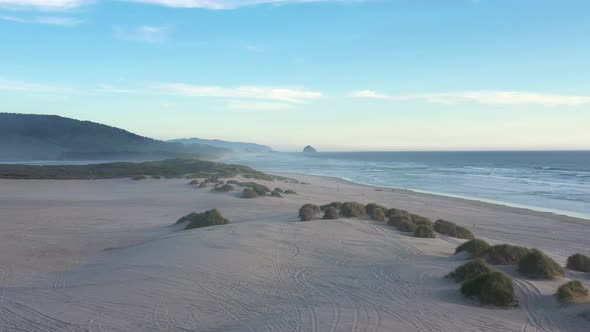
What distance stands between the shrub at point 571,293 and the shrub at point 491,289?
0.78 m

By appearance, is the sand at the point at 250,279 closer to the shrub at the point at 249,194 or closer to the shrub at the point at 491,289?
the shrub at the point at 491,289

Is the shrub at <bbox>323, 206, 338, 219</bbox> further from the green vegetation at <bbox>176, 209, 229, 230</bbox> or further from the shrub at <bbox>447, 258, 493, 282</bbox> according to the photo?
the shrub at <bbox>447, 258, 493, 282</bbox>

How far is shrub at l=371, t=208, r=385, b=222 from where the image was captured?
18.0m

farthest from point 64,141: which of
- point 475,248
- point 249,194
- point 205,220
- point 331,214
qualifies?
point 475,248

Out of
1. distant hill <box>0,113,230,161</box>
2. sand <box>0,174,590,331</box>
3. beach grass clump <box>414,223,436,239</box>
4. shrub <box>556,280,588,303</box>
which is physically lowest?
sand <box>0,174,590,331</box>

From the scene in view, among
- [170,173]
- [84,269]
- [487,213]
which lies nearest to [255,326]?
[84,269]

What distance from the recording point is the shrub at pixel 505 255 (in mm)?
10648

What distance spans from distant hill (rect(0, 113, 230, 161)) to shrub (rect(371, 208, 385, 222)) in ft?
358

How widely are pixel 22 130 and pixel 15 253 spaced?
13721 cm

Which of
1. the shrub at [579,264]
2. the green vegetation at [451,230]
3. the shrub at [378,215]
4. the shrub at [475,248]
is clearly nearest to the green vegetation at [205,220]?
the shrub at [378,215]

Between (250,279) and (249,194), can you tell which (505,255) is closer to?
(250,279)

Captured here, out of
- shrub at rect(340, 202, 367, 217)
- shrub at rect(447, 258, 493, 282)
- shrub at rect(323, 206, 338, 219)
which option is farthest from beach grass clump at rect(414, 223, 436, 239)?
shrub at rect(447, 258, 493, 282)

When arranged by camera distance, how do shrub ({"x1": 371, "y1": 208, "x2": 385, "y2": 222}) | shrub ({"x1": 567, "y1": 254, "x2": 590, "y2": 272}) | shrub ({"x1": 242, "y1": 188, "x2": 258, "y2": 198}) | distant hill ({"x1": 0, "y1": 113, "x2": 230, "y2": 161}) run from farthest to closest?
distant hill ({"x1": 0, "y1": 113, "x2": 230, "y2": 161}), shrub ({"x1": 242, "y1": 188, "x2": 258, "y2": 198}), shrub ({"x1": 371, "y1": 208, "x2": 385, "y2": 222}), shrub ({"x1": 567, "y1": 254, "x2": 590, "y2": 272})

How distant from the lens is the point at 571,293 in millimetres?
8148
